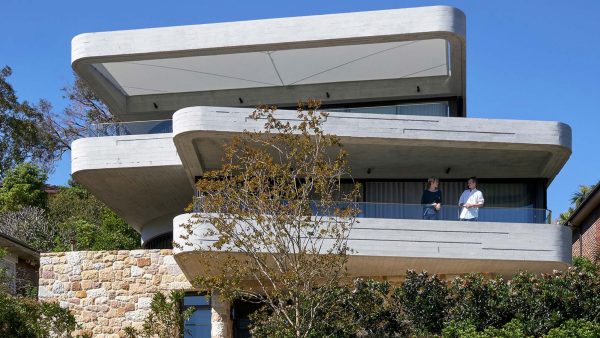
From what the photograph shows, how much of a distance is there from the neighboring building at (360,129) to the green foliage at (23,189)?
12.5 m

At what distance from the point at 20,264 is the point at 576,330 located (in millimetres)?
16546

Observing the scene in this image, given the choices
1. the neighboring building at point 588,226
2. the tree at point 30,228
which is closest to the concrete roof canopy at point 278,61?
the neighboring building at point 588,226

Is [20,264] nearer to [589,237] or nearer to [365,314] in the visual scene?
[365,314]

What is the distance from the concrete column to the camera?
2527 centimetres

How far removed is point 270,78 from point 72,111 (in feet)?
85.0

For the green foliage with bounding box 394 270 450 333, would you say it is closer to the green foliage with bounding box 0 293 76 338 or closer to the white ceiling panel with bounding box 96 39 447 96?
the white ceiling panel with bounding box 96 39 447 96

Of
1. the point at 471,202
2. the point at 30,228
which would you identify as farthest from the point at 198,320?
the point at 30,228

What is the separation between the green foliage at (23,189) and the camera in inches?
1668

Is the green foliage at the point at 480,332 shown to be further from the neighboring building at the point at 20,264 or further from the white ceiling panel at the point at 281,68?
the neighboring building at the point at 20,264

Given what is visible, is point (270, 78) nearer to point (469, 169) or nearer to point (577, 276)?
point (469, 169)

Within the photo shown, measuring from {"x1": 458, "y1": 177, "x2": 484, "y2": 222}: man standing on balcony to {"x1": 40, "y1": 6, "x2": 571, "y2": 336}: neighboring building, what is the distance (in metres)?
0.20

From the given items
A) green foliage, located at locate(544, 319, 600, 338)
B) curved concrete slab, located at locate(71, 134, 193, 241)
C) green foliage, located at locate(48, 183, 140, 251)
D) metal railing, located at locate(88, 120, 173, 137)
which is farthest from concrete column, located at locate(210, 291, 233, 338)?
green foliage, located at locate(544, 319, 600, 338)

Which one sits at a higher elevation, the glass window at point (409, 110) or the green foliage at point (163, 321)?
the glass window at point (409, 110)

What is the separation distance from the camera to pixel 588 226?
37.5m
